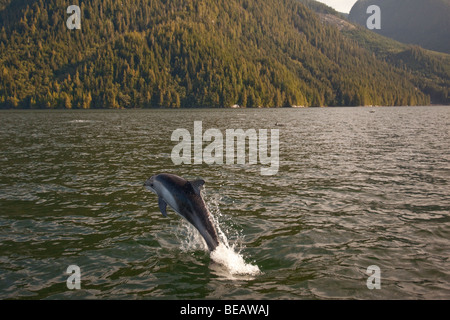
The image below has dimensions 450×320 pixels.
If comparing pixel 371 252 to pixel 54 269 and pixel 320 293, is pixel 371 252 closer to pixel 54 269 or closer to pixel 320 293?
pixel 320 293

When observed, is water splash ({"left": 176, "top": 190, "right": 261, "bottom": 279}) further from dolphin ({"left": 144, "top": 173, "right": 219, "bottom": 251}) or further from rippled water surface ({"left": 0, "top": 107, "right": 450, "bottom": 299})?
dolphin ({"left": 144, "top": 173, "right": 219, "bottom": 251})

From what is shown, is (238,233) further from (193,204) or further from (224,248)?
(193,204)

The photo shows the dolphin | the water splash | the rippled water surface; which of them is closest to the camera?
the rippled water surface

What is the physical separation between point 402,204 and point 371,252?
6783 mm

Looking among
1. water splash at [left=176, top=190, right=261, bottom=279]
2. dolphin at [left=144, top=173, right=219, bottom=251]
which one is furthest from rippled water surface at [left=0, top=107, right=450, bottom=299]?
dolphin at [left=144, top=173, right=219, bottom=251]

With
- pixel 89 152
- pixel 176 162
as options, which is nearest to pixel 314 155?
pixel 176 162

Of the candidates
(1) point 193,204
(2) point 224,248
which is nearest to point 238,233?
(2) point 224,248

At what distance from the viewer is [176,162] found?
30.1 meters

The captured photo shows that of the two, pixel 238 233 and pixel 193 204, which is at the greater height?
pixel 193 204

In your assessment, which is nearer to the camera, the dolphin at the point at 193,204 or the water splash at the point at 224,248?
the dolphin at the point at 193,204

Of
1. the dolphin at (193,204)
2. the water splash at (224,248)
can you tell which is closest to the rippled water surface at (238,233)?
the water splash at (224,248)

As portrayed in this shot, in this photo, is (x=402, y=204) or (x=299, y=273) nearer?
(x=299, y=273)

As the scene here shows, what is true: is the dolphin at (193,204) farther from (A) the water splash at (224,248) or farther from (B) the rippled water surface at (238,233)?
(B) the rippled water surface at (238,233)
